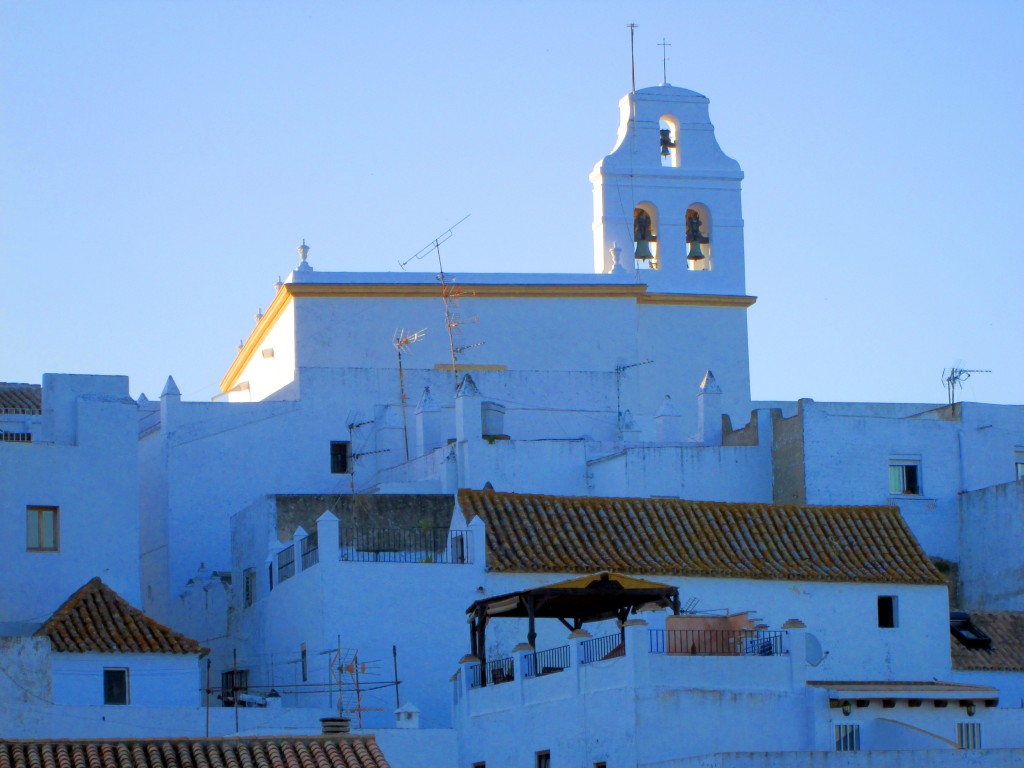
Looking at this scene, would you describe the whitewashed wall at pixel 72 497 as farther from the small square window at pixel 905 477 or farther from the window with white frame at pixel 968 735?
the small square window at pixel 905 477

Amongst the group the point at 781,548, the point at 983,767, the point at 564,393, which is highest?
the point at 564,393

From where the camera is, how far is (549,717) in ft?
101

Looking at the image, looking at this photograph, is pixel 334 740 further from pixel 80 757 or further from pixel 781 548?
pixel 781 548

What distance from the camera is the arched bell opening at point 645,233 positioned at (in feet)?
164

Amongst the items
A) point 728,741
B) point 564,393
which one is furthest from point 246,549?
point 728,741

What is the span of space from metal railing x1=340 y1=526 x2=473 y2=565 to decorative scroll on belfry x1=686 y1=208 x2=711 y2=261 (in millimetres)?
15002

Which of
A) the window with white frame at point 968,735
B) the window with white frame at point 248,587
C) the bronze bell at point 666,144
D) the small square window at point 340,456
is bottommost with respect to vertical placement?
the window with white frame at point 968,735

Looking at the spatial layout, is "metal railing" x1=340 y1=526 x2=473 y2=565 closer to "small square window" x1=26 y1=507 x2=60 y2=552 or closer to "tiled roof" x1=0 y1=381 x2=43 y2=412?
"small square window" x1=26 y1=507 x2=60 y2=552

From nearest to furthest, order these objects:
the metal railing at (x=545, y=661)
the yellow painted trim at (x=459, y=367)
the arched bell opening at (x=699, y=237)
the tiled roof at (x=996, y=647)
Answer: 1. the metal railing at (x=545, y=661)
2. the tiled roof at (x=996, y=647)
3. the yellow painted trim at (x=459, y=367)
4. the arched bell opening at (x=699, y=237)

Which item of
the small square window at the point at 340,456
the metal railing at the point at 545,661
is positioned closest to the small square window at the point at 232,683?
the metal railing at the point at 545,661

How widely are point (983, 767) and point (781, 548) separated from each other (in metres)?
7.75

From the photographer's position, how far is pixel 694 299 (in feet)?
161

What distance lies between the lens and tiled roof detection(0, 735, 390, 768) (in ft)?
Answer: 80.3

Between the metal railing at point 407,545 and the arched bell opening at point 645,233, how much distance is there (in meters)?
14.3
